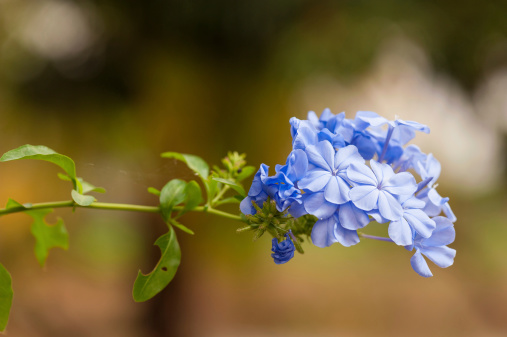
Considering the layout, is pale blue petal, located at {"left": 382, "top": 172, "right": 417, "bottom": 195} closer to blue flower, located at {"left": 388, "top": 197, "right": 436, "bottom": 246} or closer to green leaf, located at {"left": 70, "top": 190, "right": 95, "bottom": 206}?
blue flower, located at {"left": 388, "top": 197, "right": 436, "bottom": 246}

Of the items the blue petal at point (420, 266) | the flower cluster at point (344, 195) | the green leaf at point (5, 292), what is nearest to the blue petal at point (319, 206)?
the flower cluster at point (344, 195)

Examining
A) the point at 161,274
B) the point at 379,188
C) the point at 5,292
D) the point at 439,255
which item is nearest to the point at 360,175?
the point at 379,188

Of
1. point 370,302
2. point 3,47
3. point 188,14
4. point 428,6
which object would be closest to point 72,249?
point 3,47

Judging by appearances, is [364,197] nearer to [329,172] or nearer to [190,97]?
[329,172]

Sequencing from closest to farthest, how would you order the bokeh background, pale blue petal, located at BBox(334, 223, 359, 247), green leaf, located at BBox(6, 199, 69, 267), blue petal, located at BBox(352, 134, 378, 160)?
1. pale blue petal, located at BBox(334, 223, 359, 247)
2. blue petal, located at BBox(352, 134, 378, 160)
3. green leaf, located at BBox(6, 199, 69, 267)
4. the bokeh background

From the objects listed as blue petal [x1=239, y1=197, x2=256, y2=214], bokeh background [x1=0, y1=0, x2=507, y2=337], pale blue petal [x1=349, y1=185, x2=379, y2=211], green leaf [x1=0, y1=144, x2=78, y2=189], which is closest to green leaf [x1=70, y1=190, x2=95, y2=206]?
green leaf [x1=0, y1=144, x2=78, y2=189]

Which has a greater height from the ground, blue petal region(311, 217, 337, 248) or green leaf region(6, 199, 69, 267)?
blue petal region(311, 217, 337, 248)

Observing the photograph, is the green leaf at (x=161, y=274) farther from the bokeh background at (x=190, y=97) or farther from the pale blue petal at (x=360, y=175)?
the bokeh background at (x=190, y=97)

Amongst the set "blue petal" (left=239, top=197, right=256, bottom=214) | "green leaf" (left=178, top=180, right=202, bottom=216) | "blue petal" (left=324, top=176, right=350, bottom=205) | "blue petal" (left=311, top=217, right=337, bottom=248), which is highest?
"blue petal" (left=324, top=176, right=350, bottom=205)

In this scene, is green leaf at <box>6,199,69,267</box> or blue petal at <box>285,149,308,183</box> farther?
green leaf at <box>6,199,69,267</box>
